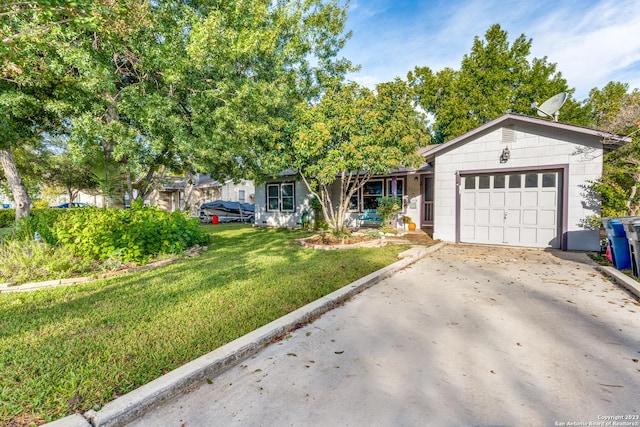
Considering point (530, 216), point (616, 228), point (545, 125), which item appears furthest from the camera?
point (530, 216)

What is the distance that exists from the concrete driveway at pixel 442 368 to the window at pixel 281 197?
11.1 metres

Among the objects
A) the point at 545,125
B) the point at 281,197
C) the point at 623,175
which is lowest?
the point at 281,197

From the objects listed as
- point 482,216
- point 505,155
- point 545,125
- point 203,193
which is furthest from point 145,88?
point 203,193

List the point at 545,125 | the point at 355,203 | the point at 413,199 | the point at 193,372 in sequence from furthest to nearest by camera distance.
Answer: the point at 355,203 → the point at 413,199 → the point at 545,125 → the point at 193,372

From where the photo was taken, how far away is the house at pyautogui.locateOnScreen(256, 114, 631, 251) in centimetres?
789

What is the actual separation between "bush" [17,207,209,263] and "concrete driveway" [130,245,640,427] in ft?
16.8

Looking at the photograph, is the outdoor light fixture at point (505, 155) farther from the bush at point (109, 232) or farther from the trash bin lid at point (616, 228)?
the bush at point (109, 232)

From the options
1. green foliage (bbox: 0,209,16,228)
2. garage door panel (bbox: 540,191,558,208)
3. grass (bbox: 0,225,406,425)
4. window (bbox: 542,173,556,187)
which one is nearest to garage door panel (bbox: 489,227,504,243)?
garage door panel (bbox: 540,191,558,208)

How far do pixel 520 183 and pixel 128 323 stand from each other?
410 inches

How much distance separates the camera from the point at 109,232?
6184mm

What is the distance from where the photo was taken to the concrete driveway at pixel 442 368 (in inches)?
82.2

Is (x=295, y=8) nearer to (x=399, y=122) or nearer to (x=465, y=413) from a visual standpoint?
(x=399, y=122)

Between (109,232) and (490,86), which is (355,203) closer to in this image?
(109,232)

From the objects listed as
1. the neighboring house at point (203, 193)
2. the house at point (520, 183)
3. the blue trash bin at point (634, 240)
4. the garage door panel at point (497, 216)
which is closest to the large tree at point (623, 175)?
the house at point (520, 183)
